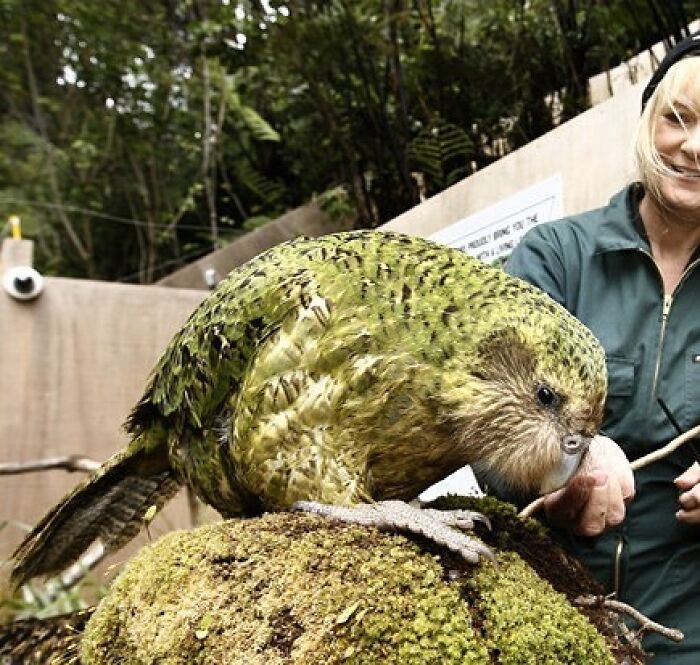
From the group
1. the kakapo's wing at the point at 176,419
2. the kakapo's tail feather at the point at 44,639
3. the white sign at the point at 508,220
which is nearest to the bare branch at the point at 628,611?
the kakapo's wing at the point at 176,419

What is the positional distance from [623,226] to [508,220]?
2.90 ft

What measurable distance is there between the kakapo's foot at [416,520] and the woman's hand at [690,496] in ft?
1.99

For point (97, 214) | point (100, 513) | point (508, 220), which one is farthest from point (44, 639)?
point (97, 214)

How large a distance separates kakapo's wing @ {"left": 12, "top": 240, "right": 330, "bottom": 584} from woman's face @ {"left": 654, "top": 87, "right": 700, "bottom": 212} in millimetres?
928

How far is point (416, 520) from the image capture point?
3.11 feet

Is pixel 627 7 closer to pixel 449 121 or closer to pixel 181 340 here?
pixel 449 121

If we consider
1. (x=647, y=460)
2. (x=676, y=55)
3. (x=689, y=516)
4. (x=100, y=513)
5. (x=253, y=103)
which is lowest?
(x=689, y=516)

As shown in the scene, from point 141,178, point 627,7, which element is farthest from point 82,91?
point 627,7

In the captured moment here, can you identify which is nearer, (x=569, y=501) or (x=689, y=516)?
(x=569, y=501)

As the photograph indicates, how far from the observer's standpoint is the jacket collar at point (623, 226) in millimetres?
1696

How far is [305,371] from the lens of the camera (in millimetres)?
1103

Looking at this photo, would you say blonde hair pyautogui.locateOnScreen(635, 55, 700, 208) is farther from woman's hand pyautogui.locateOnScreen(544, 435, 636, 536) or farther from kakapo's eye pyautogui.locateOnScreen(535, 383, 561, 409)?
kakapo's eye pyautogui.locateOnScreen(535, 383, 561, 409)

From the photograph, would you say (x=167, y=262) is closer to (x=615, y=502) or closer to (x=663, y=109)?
(x=663, y=109)

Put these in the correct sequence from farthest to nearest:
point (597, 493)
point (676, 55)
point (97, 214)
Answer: point (97, 214) → point (676, 55) → point (597, 493)
